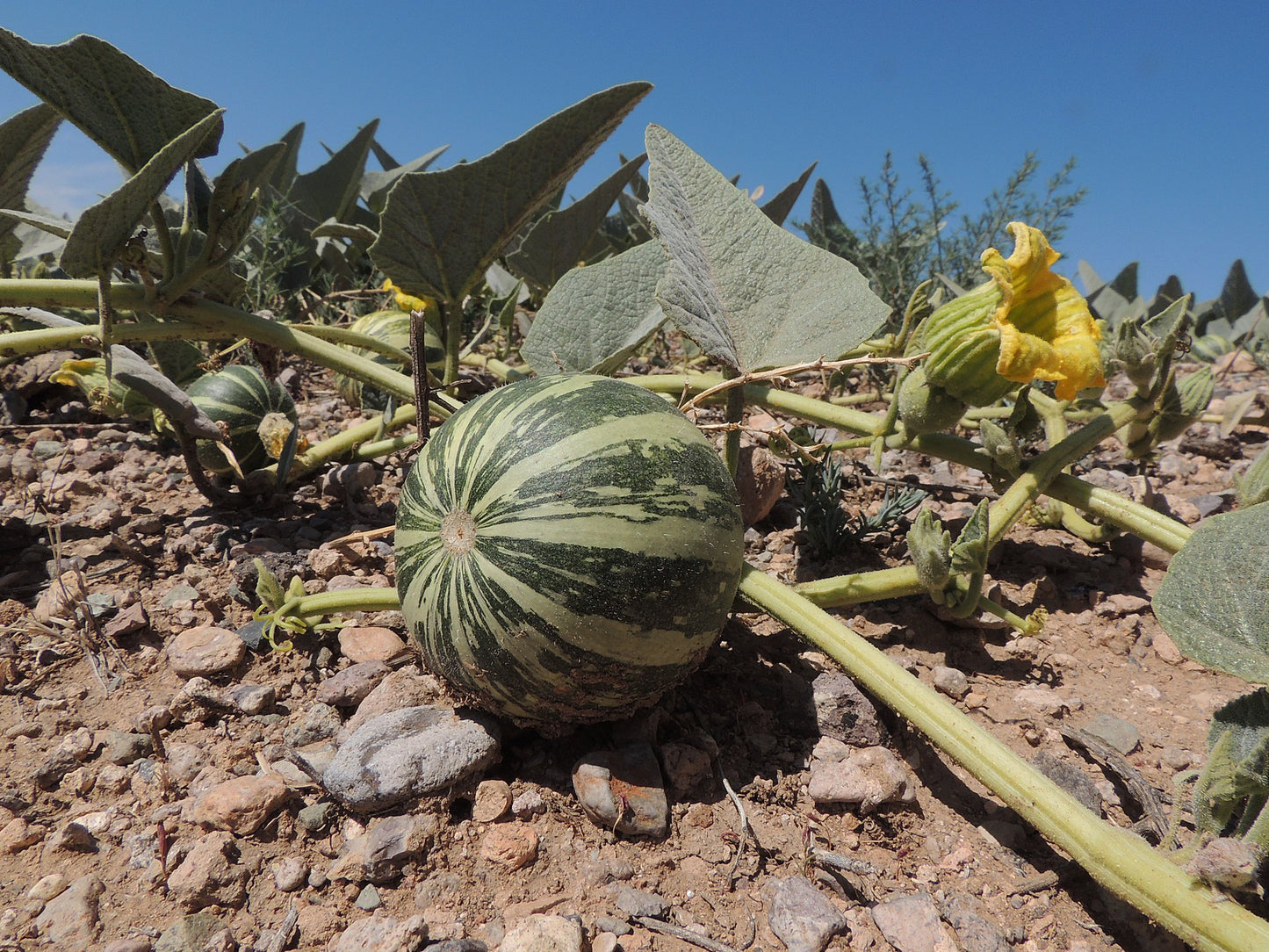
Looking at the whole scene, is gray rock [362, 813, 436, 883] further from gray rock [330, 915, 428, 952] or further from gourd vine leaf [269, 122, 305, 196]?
gourd vine leaf [269, 122, 305, 196]

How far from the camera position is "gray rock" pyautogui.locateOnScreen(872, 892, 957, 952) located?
1328 mm

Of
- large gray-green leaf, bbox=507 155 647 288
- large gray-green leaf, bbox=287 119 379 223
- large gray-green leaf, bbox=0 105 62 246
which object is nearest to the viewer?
large gray-green leaf, bbox=0 105 62 246

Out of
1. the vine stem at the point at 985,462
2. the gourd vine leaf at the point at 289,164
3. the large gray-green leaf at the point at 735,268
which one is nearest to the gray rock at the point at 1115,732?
the vine stem at the point at 985,462

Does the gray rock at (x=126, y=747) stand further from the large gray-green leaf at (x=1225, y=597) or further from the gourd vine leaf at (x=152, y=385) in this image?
the large gray-green leaf at (x=1225, y=597)

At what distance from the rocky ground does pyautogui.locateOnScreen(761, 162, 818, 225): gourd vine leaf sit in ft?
4.44

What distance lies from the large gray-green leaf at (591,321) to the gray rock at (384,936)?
4.24ft

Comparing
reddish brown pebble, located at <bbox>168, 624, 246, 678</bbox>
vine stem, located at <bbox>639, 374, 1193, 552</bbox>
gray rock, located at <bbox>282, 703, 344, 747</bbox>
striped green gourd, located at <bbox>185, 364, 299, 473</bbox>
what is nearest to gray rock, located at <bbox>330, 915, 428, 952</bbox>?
gray rock, located at <bbox>282, 703, 344, 747</bbox>

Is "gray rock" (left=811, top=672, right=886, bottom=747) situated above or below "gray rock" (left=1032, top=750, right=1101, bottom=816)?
above

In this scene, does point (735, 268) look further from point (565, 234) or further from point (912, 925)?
point (912, 925)

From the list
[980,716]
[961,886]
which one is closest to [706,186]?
[980,716]

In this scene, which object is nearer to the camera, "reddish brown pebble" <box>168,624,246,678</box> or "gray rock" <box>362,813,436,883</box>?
"gray rock" <box>362,813,436,883</box>

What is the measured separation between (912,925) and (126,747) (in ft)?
5.35

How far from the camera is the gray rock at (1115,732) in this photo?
178 centimetres

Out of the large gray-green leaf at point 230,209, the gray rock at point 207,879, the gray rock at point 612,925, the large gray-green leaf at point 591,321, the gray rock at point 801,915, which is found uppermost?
the large gray-green leaf at point 230,209
